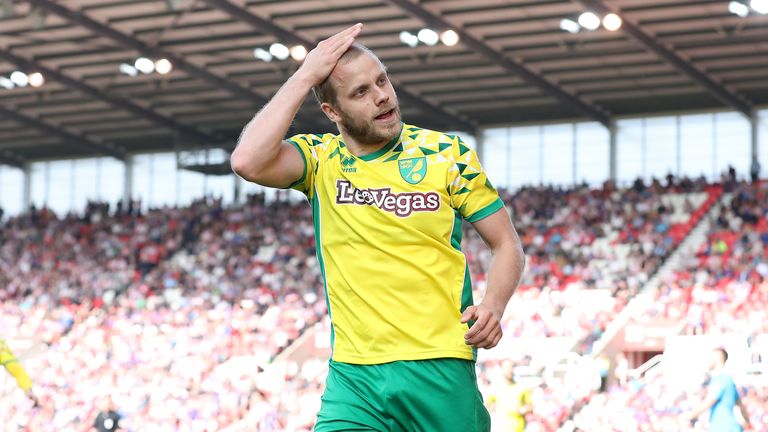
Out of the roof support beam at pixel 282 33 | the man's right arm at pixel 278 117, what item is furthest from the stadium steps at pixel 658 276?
the man's right arm at pixel 278 117

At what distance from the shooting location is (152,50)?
3023 centimetres

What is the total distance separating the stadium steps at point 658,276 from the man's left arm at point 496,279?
17589 millimetres

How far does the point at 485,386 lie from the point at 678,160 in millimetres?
16756

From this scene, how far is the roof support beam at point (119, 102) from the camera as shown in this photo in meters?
31.9

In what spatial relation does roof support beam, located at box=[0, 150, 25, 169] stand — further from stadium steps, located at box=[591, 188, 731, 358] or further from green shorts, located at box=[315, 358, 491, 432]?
green shorts, located at box=[315, 358, 491, 432]

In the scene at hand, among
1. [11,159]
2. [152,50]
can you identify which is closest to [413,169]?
[152,50]

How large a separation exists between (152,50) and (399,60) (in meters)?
6.05

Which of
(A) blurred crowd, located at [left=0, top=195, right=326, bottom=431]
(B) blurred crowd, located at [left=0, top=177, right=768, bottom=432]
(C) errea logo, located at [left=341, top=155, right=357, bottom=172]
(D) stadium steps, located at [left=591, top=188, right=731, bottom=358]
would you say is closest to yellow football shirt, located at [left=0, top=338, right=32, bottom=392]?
(B) blurred crowd, located at [left=0, top=177, right=768, bottom=432]

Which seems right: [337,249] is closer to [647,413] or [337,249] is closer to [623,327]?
[647,413]

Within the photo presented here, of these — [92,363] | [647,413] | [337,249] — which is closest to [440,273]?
[337,249]

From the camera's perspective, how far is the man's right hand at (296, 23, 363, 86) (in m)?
4.49

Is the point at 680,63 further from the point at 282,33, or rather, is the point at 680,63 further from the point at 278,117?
the point at 278,117

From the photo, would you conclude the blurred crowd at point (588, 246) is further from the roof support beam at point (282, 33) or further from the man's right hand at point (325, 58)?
the man's right hand at point (325, 58)

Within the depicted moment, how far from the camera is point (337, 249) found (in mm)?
4648
